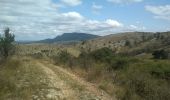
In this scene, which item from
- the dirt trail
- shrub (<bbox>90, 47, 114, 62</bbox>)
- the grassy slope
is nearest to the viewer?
the grassy slope

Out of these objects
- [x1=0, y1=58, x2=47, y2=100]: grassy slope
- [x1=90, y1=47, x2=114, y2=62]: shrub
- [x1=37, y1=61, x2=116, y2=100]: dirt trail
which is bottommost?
[x1=90, y1=47, x2=114, y2=62]: shrub

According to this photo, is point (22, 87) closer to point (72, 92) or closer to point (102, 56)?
point (72, 92)

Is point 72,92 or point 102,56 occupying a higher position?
point 72,92

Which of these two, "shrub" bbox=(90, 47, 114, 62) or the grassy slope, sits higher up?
the grassy slope

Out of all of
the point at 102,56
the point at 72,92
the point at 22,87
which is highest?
the point at 22,87

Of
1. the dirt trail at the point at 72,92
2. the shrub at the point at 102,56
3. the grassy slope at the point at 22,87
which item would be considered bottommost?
the shrub at the point at 102,56

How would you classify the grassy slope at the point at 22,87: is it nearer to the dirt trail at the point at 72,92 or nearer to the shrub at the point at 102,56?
the dirt trail at the point at 72,92

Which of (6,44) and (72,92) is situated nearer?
(72,92)

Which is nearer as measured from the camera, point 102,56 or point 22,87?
point 22,87

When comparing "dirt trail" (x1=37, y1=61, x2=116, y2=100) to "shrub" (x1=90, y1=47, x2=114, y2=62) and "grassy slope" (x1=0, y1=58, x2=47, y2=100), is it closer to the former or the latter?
"grassy slope" (x1=0, y1=58, x2=47, y2=100)

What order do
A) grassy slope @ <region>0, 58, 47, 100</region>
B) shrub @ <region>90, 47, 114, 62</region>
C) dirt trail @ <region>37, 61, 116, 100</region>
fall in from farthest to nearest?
shrub @ <region>90, 47, 114, 62</region> → dirt trail @ <region>37, 61, 116, 100</region> → grassy slope @ <region>0, 58, 47, 100</region>

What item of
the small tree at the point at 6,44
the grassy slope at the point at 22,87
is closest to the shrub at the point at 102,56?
the small tree at the point at 6,44

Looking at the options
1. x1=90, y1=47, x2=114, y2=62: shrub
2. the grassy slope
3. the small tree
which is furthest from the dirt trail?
the small tree

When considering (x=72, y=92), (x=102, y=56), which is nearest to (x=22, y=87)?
(x=72, y=92)
